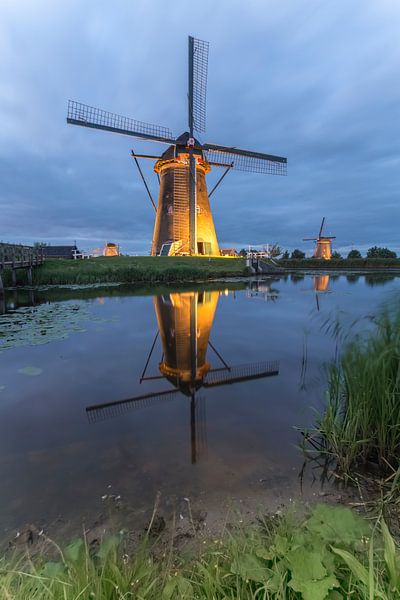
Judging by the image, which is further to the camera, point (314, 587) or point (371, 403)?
point (371, 403)

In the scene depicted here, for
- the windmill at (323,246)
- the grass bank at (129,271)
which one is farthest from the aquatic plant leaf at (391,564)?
the windmill at (323,246)

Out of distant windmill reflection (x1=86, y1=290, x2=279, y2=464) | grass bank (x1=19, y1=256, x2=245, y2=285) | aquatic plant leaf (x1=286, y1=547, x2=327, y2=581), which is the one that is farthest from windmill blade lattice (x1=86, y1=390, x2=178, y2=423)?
grass bank (x1=19, y1=256, x2=245, y2=285)

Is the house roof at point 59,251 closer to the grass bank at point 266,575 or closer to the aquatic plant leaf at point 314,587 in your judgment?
the grass bank at point 266,575

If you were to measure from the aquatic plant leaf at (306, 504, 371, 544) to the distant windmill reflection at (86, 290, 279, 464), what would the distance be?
148 centimetres

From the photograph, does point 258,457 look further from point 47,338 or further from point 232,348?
point 47,338

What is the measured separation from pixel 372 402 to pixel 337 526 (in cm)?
127

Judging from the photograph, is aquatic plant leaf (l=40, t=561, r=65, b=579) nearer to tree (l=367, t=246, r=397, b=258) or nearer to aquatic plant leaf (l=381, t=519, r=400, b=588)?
aquatic plant leaf (l=381, t=519, r=400, b=588)

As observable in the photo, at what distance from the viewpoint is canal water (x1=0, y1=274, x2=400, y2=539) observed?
7.73ft

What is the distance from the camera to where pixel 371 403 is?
247cm

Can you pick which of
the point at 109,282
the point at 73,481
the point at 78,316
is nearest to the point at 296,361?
the point at 73,481

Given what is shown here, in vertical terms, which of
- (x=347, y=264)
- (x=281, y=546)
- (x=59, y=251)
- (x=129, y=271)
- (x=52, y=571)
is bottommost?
(x=52, y=571)

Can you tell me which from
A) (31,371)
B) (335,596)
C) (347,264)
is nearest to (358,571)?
(335,596)

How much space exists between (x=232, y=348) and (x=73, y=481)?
4351mm

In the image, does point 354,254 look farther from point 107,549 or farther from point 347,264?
point 107,549
